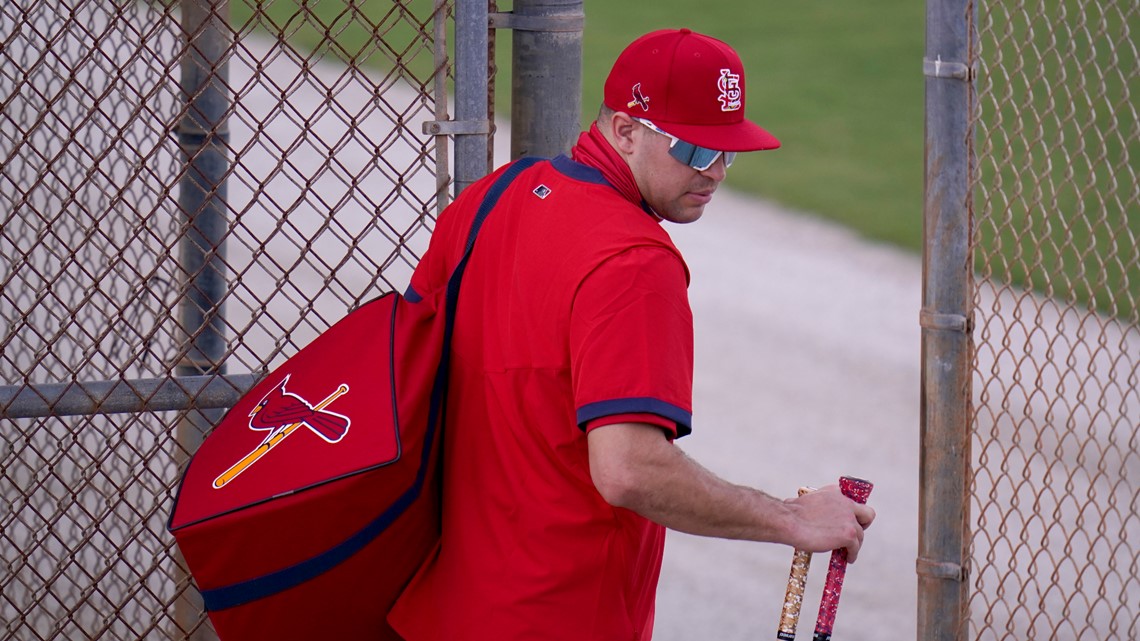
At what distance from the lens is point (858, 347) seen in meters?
7.28

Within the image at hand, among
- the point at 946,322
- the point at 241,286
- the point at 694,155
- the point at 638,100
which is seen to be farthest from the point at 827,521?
the point at 241,286

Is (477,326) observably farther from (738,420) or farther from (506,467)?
(738,420)

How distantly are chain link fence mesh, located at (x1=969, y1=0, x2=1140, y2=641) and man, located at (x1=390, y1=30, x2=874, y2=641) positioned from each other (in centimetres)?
82

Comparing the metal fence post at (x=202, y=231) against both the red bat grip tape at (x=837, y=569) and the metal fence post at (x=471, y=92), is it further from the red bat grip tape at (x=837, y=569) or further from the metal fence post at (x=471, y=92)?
the red bat grip tape at (x=837, y=569)

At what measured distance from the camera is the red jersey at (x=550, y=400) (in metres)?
1.84

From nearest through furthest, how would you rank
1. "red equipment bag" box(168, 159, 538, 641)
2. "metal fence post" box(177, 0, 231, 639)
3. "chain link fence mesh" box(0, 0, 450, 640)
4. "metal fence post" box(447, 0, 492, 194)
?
"red equipment bag" box(168, 159, 538, 641)
"metal fence post" box(447, 0, 492, 194)
"chain link fence mesh" box(0, 0, 450, 640)
"metal fence post" box(177, 0, 231, 639)

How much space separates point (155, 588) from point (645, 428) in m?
3.28

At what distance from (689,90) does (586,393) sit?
524 mm

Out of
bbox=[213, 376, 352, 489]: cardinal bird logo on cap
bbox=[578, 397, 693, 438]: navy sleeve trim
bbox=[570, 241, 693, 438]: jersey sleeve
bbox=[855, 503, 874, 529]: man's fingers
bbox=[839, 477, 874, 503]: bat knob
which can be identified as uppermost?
bbox=[570, 241, 693, 438]: jersey sleeve

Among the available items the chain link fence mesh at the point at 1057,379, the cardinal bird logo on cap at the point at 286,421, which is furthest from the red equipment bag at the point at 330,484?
the chain link fence mesh at the point at 1057,379

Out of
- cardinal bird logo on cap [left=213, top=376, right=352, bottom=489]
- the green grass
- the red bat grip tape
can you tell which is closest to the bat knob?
the red bat grip tape

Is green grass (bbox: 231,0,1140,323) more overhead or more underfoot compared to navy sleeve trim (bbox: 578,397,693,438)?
more underfoot

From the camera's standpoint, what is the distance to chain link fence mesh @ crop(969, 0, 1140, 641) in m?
2.96

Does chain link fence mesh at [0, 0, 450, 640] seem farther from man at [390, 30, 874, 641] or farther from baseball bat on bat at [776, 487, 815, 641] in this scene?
baseball bat on bat at [776, 487, 815, 641]
